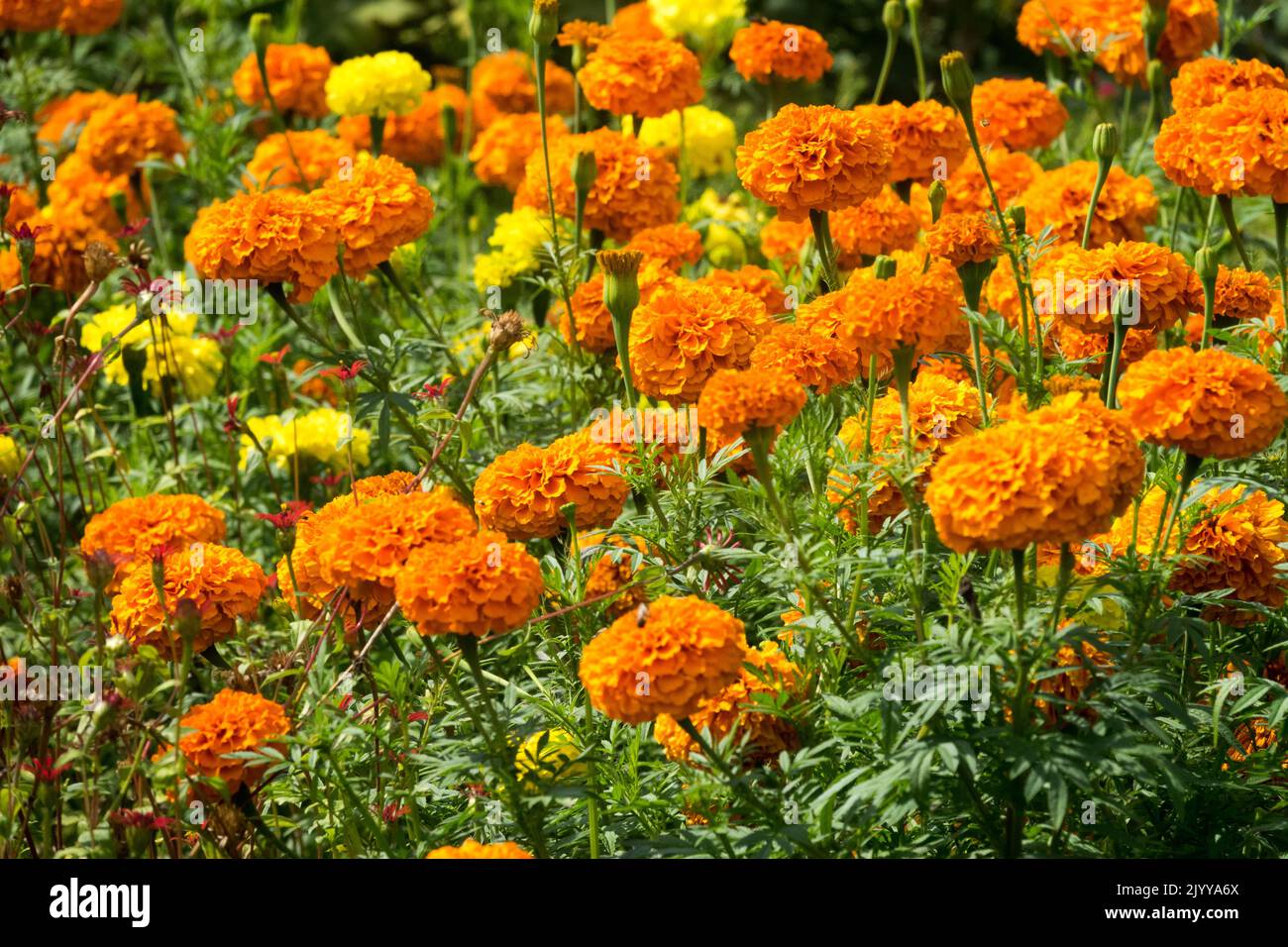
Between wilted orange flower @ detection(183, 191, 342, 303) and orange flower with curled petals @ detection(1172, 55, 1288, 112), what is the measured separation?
1.53 m

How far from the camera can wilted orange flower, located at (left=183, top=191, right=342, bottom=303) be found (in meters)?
2.39

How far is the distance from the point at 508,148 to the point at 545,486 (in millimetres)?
1790

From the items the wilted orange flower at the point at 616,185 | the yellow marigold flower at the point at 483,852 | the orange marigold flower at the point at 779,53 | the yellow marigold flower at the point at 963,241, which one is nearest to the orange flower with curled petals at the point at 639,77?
the wilted orange flower at the point at 616,185

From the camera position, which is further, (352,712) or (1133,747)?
(352,712)

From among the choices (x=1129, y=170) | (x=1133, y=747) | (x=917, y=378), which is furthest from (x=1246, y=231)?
(x=1133, y=747)

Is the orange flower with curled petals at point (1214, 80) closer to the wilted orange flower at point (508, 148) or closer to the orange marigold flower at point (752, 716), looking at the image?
the orange marigold flower at point (752, 716)

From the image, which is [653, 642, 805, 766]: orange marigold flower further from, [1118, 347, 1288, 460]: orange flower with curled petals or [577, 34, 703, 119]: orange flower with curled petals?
[577, 34, 703, 119]: orange flower with curled petals

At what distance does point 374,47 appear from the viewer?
271 inches

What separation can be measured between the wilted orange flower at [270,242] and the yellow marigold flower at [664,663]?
0.95m

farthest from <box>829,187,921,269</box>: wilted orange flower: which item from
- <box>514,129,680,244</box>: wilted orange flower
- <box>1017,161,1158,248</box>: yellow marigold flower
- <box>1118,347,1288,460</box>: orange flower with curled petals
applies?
Result: <box>1118,347,1288,460</box>: orange flower with curled petals

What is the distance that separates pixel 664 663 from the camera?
1744mm

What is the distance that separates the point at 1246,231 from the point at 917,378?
8.58 feet

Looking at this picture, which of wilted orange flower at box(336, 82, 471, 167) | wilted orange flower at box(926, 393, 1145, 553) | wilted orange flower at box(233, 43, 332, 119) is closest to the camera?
wilted orange flower at box(926, 393, 1145, 553)
